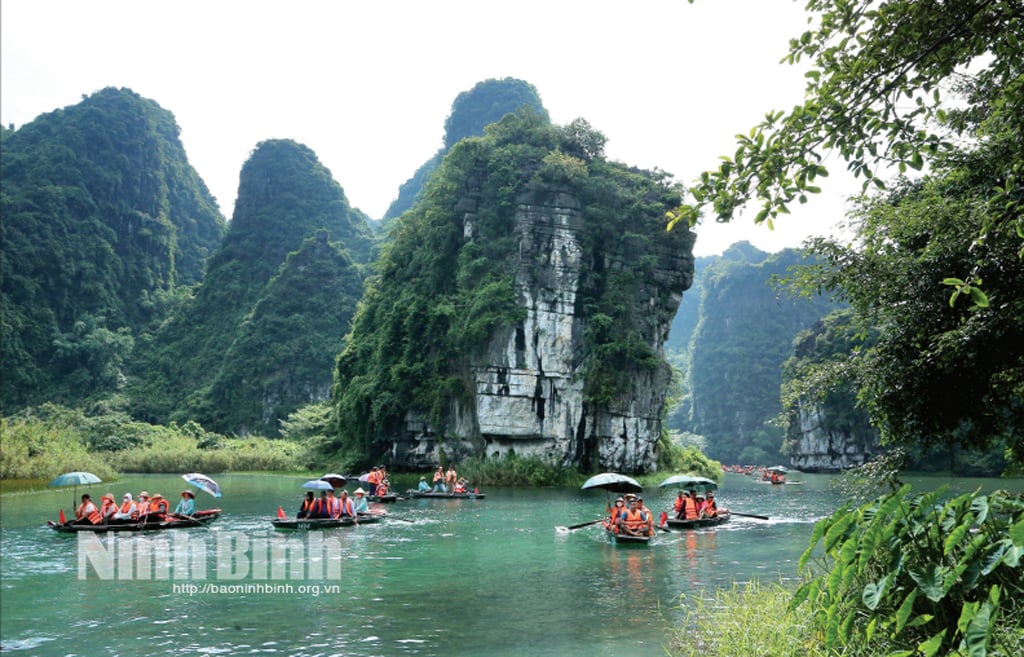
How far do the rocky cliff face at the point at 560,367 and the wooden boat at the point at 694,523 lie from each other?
17.8 m

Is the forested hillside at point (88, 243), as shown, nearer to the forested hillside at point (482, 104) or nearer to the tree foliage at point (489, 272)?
the forested hillside at point (482, 104)

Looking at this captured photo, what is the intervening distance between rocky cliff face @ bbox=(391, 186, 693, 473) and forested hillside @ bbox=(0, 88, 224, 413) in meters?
47.7

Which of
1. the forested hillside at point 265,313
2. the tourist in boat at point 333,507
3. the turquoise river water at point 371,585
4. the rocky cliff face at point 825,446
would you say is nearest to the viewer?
the turquoise river water at point 371,585

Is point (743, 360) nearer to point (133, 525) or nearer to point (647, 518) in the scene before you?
point (647, 518)

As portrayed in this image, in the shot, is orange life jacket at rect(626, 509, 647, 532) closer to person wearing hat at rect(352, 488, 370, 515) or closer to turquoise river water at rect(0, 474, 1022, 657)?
turquoise river water at rect(0, 474, 1022, 657)

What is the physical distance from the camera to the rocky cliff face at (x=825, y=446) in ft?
197

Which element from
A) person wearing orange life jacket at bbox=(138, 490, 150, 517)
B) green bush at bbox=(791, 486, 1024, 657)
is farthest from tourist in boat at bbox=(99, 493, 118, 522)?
green bush at bbox=(791, 486, 1024, 657)

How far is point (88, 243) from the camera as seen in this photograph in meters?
76.8

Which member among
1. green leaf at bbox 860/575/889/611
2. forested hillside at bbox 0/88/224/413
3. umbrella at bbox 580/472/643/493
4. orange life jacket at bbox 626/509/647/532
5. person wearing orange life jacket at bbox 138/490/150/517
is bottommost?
orange life jacket at bbox 626/509/647/532

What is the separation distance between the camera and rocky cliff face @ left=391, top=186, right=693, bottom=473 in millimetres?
37406

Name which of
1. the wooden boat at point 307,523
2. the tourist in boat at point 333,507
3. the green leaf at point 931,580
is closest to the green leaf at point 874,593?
the green leaf at point 931,580

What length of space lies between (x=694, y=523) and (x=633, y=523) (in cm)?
362

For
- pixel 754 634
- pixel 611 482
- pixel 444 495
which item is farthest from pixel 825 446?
pixel 754 634

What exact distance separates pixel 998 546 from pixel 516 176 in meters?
38.0
